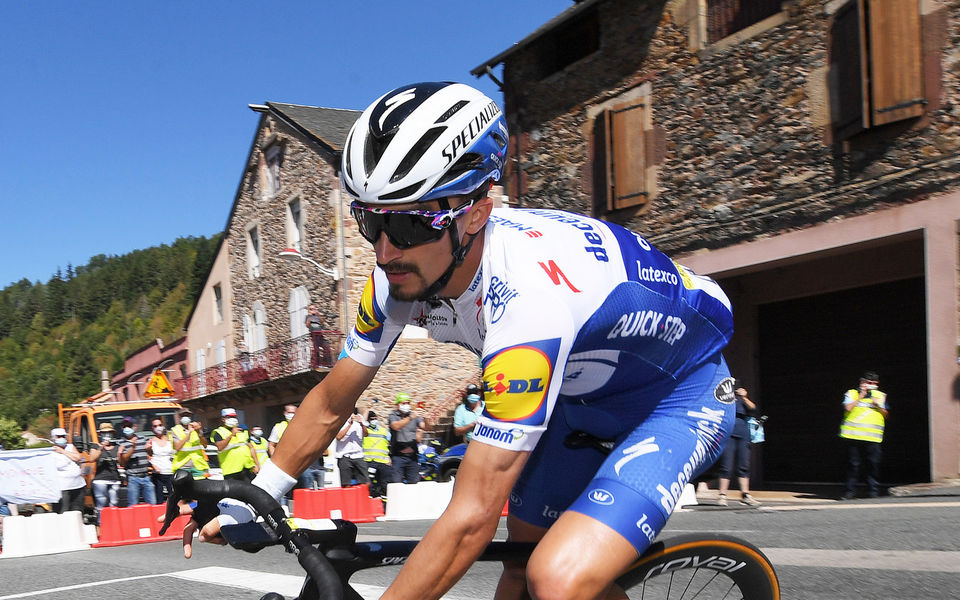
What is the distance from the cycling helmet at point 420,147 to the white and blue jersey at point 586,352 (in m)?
0.24

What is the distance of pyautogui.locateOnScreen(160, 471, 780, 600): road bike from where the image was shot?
2.00m

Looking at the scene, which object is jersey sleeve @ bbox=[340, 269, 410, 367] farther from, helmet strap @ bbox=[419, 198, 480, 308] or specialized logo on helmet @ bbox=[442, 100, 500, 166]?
specialized logo on helmet @ bbox=[442, 100, 500, 166]

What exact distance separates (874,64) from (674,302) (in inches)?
469

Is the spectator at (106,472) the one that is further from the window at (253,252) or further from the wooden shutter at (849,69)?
the window at (253,252)

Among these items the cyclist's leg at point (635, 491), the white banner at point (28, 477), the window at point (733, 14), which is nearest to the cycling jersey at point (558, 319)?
the cyclist's leg at point (635, 491)

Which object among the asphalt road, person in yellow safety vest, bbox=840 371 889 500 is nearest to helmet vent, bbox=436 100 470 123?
the asphalt road

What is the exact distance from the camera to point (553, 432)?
2.85 m

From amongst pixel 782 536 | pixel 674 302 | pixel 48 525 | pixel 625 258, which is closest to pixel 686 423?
pixel 674 302

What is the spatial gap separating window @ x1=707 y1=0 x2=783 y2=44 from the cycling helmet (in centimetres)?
1437

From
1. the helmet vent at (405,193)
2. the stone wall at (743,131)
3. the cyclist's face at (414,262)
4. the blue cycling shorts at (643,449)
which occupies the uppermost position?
the stone wall at (743,131)

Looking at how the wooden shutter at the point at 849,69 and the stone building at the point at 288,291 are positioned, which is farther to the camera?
the stone building at the point at 288,291

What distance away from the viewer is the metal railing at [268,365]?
29398mm

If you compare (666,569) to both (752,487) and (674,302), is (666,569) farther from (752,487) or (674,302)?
(752,487)

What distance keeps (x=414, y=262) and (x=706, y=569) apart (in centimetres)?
130
